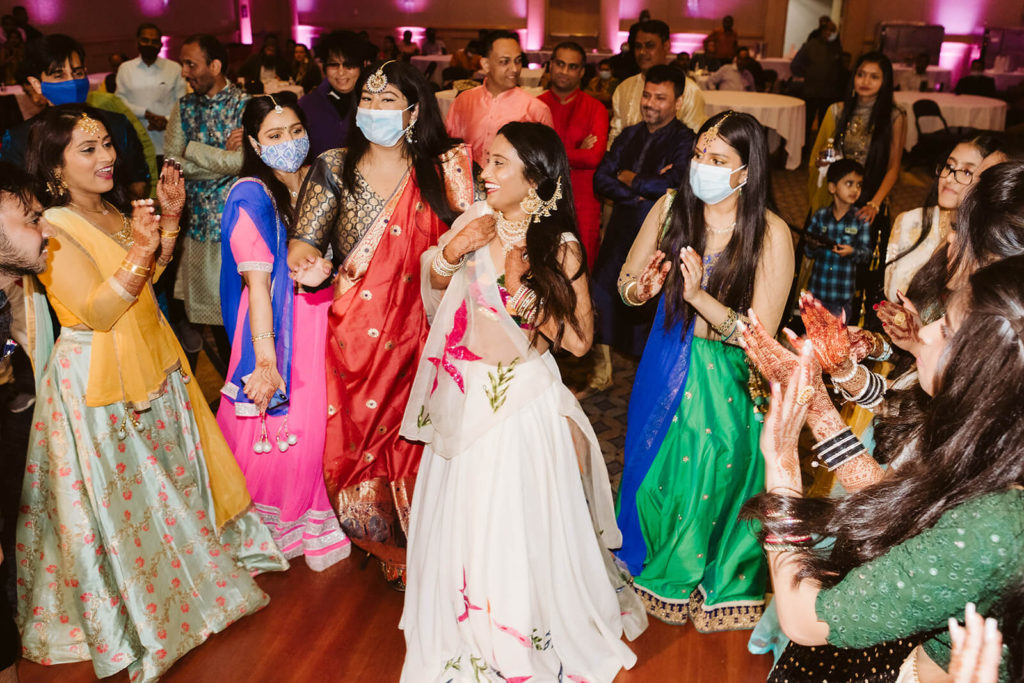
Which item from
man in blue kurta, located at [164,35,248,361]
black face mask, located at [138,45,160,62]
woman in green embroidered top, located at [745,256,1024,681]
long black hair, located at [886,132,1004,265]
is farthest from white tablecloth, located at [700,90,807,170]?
woman in green embroidered top, located at [745,256,1024,681]

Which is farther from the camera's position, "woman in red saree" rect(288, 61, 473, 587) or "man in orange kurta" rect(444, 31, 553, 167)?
"man in orange kurta" rect(444, 31, 553, 167)

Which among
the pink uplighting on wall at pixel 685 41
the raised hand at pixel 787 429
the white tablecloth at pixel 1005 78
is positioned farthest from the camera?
the pink uplighting on wall at pixel 685 41

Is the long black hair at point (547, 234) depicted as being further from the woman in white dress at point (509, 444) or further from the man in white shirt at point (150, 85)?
the man in white shirt at point (150, 85)

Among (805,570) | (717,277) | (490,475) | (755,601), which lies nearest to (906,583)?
(805,570)

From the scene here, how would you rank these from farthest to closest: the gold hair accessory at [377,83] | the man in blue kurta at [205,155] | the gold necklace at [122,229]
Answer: the man in blue kurta at [205,155]
the gold hair accessory at [377,83]
the gold necklace at [122,229]

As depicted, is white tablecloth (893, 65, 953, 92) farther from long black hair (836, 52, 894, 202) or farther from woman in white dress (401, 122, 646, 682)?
woman in white dress (401, 122, 646, 682)

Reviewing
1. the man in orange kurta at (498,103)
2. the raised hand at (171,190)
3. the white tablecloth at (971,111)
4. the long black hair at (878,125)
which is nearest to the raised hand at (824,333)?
the raised hand at (171,190)

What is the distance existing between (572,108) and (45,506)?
10.3 ft

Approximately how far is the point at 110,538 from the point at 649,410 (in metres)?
→ 1.61

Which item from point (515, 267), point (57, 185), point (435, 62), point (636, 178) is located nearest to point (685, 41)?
point (435, 62)

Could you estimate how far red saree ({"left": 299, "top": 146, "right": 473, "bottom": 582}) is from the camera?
2.60 meters

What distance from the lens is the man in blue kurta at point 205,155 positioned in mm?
3773

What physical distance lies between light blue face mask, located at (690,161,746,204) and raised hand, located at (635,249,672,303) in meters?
0.22

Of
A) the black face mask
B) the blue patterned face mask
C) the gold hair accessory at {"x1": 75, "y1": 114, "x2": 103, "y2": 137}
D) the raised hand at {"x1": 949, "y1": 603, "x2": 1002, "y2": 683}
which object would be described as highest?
the black face mask
